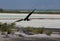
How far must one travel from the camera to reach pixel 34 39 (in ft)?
61.8

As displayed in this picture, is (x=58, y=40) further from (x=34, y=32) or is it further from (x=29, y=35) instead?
(x=34, y=32)

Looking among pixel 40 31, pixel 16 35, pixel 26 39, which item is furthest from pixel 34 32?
pixel 26 39

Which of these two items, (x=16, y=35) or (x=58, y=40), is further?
(x=16, y=35)

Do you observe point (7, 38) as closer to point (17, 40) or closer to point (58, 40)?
point (17, 40)

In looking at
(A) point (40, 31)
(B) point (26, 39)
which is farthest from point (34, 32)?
(B) point (26, 39)

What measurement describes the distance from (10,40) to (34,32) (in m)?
4.86

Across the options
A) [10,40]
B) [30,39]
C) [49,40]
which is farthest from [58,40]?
[10,40]

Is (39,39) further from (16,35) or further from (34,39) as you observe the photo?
(16,35)

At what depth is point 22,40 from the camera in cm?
1819

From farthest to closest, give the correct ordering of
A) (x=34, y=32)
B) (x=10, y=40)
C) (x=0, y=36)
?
(x=34, y=32), (x=0, y=36), (x=10, y=40)

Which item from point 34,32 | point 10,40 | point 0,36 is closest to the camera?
point 10,40

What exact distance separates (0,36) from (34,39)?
2470mm

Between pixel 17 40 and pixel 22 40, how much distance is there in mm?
302

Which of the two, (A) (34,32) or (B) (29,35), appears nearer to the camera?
(B) (29,35)
